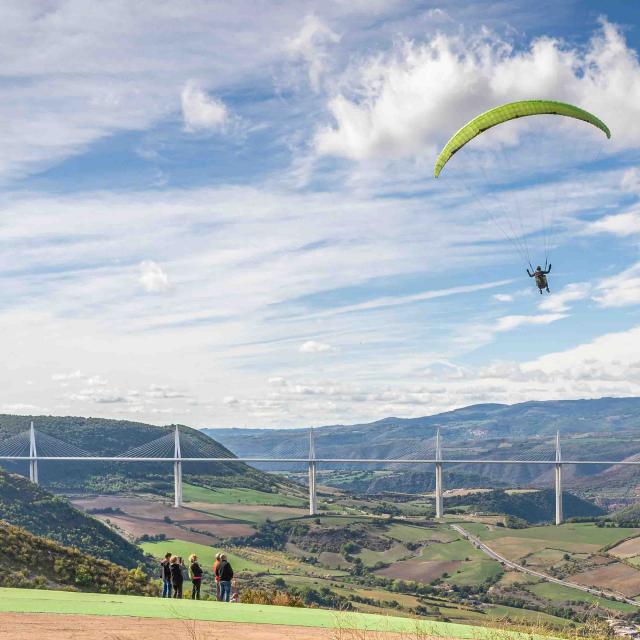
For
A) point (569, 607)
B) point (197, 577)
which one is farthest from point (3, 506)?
point (197, 577)

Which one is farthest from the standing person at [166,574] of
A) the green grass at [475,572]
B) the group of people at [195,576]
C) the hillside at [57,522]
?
the green grass at [475,572]

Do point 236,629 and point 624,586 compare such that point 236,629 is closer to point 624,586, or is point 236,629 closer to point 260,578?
point 260,578

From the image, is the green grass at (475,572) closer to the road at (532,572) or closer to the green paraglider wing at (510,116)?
the road at (532,572)

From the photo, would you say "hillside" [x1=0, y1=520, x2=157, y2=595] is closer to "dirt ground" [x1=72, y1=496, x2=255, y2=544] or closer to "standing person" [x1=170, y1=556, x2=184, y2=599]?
"standing person" [x1=170, y1=556, x2=184, y2=599]

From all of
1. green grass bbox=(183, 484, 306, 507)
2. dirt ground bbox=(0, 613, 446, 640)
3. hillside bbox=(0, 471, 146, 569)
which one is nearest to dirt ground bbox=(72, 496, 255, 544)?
green grass bbox=(183, 484, 306, 507)

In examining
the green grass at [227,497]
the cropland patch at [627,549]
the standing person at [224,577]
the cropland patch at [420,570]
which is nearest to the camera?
the standing person at [224,577]
